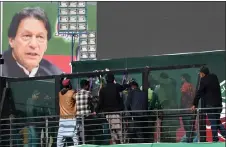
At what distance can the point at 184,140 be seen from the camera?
17047 mm

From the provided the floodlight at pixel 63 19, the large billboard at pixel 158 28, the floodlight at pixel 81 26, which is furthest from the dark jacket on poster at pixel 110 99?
the floodlight at pixel 81 26

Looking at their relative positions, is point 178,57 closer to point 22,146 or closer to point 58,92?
point 58,92

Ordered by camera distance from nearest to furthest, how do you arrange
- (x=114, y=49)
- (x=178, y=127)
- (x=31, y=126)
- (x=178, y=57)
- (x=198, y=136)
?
(x=198, y=136) → (x=178, y=127) → (x=31, y=126) → (x=178, y=57) → (x=114, y=49)

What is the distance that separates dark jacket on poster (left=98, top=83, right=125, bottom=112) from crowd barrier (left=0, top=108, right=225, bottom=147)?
0.15 m

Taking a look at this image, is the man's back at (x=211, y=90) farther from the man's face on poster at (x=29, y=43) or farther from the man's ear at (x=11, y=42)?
the man's ear at (x=11, y=42)

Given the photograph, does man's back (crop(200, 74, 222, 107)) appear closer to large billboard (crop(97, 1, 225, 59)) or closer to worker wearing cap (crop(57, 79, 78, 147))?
worker wearing cap (crop(57, 79, 78, 147))

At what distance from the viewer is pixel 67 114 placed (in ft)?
58.2

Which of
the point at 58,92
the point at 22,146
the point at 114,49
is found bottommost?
the point at 22,146

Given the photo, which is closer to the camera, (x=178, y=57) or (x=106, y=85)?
(x=106, y=85)

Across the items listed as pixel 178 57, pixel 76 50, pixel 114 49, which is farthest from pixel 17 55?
pixel 178 57

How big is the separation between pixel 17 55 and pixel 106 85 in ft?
126

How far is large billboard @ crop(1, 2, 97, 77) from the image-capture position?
54812 mm

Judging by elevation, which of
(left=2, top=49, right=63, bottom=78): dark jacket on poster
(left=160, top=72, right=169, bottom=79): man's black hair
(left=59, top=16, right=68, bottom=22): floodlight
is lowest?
(left=160, top=72, right=169, bottom=79): man's black hair

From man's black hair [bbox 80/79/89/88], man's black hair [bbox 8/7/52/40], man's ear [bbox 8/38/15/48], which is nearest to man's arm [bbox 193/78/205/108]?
man's black hair [bbox 80/79/89/88]
